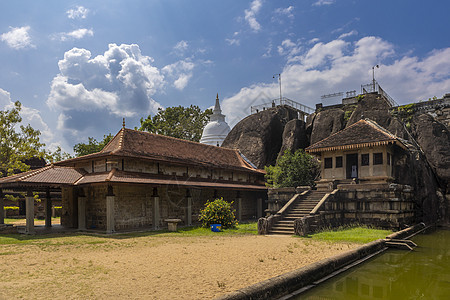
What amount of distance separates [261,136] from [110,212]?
2123 cm

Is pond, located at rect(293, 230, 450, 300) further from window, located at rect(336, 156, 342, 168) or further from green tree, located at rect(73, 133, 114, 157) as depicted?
green tree, located at rect(73, 133, 114, 157)

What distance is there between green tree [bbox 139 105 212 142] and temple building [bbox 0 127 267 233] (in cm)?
1877

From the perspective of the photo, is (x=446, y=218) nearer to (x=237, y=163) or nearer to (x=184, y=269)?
(x=237, y=163)

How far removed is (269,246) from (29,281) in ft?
25.6

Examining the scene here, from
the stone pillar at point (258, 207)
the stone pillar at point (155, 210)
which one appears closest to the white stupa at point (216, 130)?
the stone pillar at point (258, 207)

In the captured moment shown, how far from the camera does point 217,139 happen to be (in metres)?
42.8

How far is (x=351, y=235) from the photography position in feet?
49.0

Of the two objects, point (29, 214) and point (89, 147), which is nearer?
point (29, 214)

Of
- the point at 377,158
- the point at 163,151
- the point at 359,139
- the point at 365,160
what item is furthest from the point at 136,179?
the point at 377,158

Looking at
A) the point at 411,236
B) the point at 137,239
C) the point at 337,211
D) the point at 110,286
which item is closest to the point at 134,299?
the point at 110,286

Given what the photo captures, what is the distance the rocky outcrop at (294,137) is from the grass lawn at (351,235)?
1633 centimetres

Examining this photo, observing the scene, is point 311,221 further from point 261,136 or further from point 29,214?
point 261,136

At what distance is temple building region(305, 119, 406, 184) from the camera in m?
21.2

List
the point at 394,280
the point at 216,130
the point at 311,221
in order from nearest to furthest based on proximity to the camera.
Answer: the point at 394,280 < the point at 311,221 < the point at 216,130
